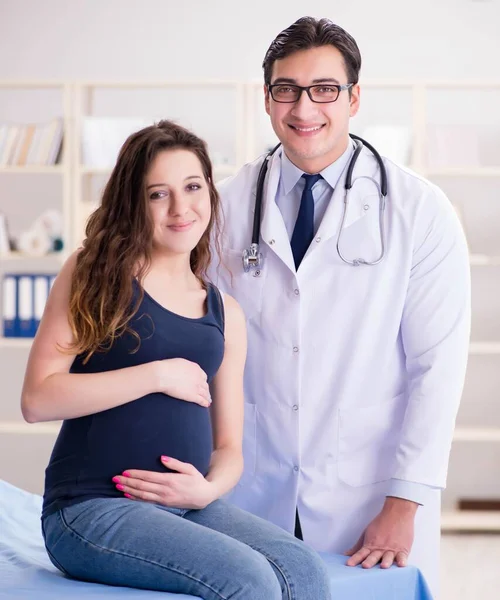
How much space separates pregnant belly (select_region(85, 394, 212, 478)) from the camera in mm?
→ 1542

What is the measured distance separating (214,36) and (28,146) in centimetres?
102

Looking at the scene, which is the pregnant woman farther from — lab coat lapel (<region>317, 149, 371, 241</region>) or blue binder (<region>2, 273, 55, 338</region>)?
blue binder (<region>2, 273, 55, 338</region>)

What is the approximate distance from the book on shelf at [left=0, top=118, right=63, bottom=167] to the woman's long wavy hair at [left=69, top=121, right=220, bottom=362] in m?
2.54

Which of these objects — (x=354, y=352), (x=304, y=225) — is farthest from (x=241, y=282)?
(x=354, y=352)

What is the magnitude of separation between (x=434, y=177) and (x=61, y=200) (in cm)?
175

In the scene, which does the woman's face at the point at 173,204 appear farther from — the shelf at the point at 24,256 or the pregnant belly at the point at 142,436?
the shelf at the point at 24,256

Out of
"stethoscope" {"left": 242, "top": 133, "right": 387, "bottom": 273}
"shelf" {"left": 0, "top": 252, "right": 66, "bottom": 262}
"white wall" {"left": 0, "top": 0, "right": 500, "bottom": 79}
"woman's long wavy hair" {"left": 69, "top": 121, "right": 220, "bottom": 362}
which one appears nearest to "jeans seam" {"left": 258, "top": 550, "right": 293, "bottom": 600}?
"woman's long wavy hair" {"left": 69, "top": 121, "right": 220, "bottom": 362}

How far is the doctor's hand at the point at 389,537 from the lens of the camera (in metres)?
1.78

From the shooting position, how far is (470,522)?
4207 millimetres

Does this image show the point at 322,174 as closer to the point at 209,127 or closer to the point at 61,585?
the point at 61,585

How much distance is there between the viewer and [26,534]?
79.2 inches

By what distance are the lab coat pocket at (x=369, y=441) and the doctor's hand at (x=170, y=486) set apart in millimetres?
417

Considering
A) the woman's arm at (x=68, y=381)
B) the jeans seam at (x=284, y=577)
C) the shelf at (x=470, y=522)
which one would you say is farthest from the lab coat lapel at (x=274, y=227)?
the shelf at (x=470, y=522)

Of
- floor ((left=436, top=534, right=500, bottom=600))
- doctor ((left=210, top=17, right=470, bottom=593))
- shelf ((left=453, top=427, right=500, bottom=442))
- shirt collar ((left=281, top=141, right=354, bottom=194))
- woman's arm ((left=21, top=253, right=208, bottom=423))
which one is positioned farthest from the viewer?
shelf ((left=453, top=427, right=500, bottom=442))
